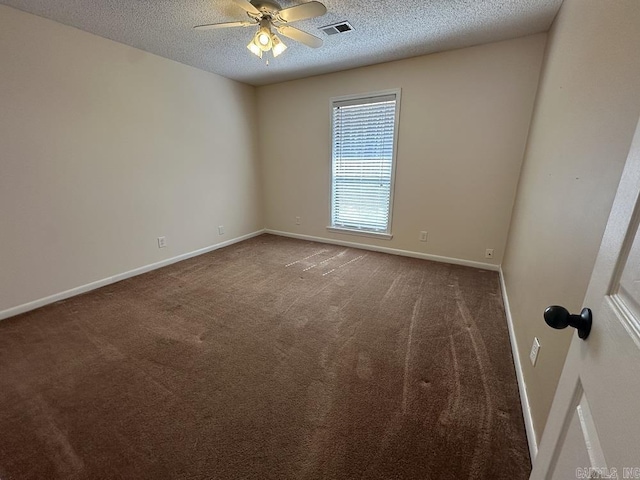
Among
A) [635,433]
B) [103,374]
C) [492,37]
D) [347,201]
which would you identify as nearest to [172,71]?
[347,201]

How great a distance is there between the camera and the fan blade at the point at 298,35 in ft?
7.02

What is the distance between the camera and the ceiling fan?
1880 millimetres

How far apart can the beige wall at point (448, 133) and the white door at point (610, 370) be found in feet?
9.71

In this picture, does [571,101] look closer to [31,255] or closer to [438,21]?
[438,21]

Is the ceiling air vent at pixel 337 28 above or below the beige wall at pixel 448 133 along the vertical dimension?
above

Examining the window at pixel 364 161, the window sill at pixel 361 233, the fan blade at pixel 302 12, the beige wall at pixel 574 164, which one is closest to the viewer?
the beige wall at pixel 574 164

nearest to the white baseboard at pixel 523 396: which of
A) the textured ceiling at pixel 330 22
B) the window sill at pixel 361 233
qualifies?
the window sill at pixel 361 233

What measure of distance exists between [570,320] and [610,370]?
0.14 m

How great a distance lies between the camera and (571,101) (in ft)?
4.89

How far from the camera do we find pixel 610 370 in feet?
1.57

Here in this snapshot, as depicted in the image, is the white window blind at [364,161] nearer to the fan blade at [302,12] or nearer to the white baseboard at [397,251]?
the white baseboard at [397,251]

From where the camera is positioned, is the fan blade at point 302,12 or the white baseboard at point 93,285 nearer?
the fan blade at point 302,12

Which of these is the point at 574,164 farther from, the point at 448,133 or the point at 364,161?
the point at 364,161

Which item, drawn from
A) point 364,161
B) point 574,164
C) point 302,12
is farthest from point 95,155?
point 574,164
